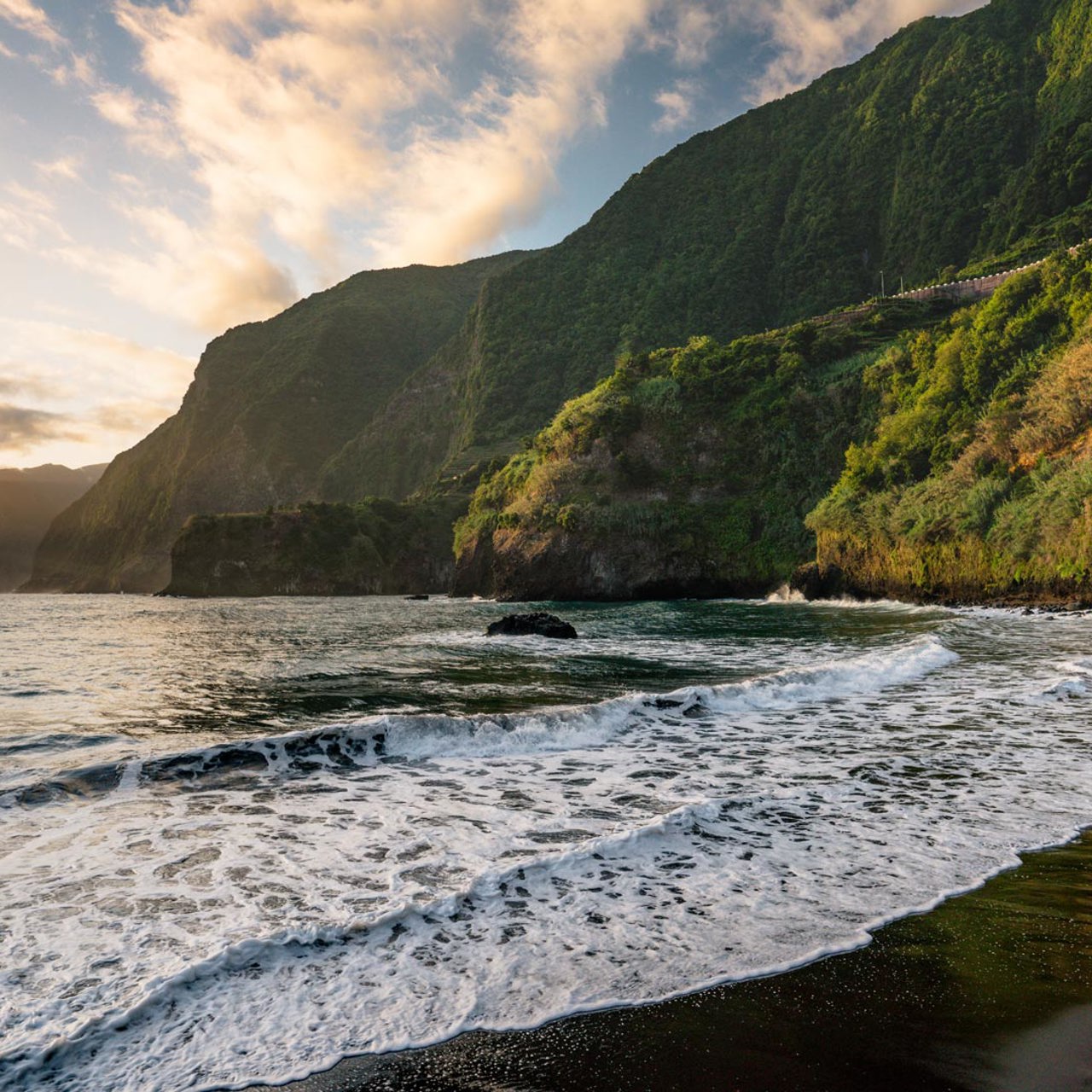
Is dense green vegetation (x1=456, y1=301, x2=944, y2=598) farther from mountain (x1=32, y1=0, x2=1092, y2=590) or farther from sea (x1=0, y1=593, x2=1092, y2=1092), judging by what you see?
sea (x1=0, y1=593, x2=1092, y2=1092)

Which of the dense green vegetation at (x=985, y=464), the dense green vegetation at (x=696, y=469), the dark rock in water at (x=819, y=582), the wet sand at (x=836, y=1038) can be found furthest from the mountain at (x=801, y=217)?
the wet sand at (x=836, y=1038)

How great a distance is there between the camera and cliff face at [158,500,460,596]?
103 metres

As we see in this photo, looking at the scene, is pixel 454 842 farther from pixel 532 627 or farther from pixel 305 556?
pixel 305 556

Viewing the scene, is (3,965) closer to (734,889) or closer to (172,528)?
(734,889)

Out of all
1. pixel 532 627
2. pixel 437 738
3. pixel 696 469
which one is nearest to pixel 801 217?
pixel 696 469

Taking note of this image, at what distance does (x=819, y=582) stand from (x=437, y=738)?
134 feet

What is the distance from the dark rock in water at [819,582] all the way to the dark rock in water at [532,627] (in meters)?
24.2

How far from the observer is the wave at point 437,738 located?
8.16m

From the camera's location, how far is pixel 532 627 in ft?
93.9

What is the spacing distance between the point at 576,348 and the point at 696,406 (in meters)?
68.9

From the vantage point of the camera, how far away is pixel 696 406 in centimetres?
6506

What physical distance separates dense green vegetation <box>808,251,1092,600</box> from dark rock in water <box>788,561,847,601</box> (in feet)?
1.83

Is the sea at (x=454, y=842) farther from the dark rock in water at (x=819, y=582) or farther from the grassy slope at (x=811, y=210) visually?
the grassy slope at (x=811, y=210)

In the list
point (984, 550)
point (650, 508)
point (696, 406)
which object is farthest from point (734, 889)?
point (696, 406)
